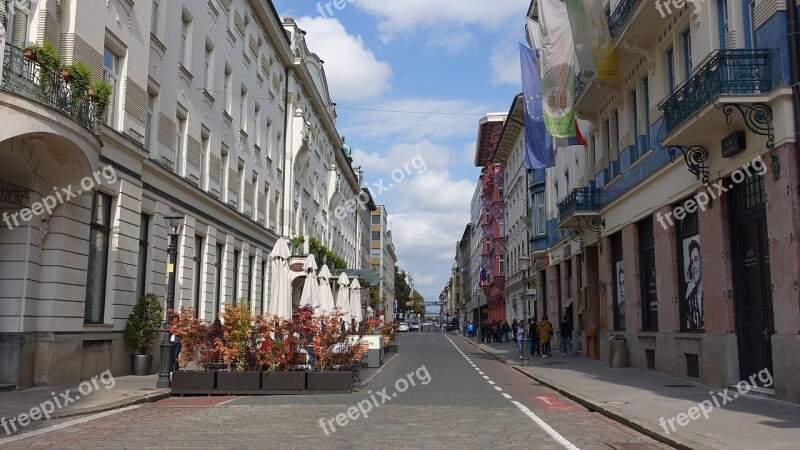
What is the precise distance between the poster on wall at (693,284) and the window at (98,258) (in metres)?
15.5

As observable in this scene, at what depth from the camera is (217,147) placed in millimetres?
28734

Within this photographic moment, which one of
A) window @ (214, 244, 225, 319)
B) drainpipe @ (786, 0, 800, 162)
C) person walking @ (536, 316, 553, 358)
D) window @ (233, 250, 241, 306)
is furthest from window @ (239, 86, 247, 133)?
drainpipe @ (786, 0, 800, 162)

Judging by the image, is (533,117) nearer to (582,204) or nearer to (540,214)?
(582,204)

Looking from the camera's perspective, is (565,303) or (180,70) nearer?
(180,70)

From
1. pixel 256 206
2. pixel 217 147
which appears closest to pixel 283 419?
pixel 217 147

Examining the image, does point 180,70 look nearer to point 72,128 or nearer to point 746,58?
point 72,128

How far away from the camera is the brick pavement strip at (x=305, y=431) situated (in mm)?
9203

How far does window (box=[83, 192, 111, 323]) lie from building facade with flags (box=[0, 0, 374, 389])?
5cm

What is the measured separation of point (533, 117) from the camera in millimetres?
25312

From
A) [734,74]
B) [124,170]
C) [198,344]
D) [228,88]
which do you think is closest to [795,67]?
[734,74]

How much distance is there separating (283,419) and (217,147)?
19105 mm

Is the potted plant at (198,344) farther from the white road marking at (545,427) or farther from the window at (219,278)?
the window at (219,278)

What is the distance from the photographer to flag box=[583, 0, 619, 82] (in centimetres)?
2139

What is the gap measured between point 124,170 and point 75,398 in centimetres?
750
